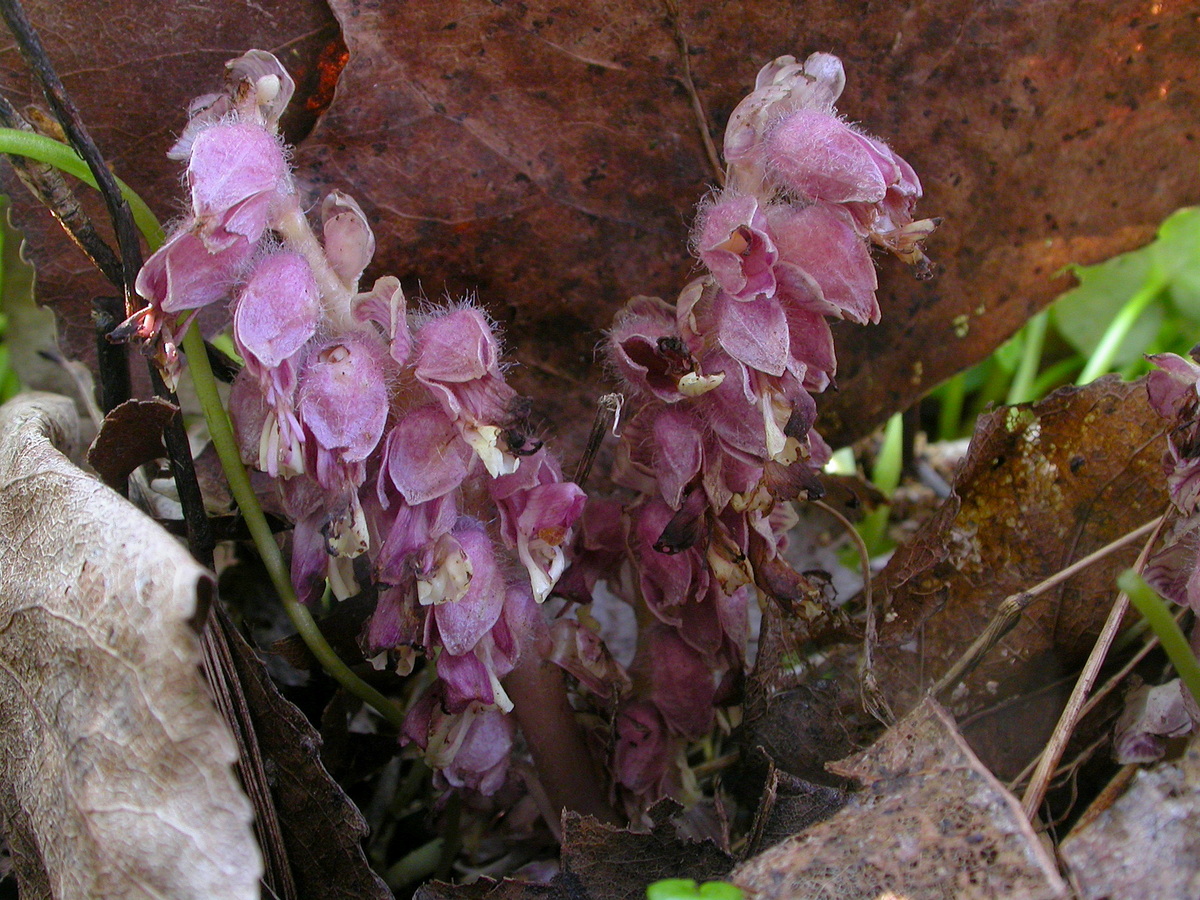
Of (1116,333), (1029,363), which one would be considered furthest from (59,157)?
(1116,333)

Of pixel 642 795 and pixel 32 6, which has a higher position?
pixel 32 6

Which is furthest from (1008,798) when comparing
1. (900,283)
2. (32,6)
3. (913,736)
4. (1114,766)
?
(32,6)

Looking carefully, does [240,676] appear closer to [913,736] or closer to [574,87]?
[913,736]

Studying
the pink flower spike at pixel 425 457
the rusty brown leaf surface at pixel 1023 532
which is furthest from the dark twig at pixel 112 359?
the rusty brown leaf surface at pixel 1023 532

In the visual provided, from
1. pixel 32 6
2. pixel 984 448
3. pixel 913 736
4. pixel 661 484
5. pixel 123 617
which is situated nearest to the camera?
pixel 123 617

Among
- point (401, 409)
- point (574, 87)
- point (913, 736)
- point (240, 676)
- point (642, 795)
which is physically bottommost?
point (642, 795)

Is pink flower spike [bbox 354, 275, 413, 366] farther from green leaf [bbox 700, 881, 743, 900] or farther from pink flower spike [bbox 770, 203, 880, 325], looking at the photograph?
green leaf [bbox 700, 881, 743, 900]
